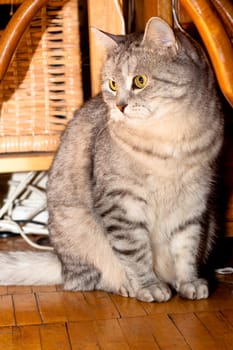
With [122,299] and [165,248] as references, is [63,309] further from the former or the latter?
[165,248]

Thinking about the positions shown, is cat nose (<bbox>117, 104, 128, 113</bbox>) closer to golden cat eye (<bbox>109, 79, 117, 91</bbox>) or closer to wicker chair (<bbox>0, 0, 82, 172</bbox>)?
golden cat eye (<bbox>109, 79, 117, 91</bbox>)

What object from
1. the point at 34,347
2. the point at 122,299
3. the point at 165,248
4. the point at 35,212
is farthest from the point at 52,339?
the point at 35,212

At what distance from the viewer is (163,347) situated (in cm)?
141

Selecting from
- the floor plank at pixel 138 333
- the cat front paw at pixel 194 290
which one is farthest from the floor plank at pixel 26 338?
the cat front paw at pixel 194 290

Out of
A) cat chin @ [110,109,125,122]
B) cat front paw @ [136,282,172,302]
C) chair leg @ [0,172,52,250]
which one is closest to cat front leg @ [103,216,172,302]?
cat front paw @ [136,282,172,302]

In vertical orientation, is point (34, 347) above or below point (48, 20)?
below

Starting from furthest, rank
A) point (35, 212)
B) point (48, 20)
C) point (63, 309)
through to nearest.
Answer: point (35, 212), point (48, 20), point (63, 309)

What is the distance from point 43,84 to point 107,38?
0.38m

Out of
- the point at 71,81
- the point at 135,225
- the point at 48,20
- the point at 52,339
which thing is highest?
the point at 48,20

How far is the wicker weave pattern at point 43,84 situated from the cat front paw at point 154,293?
58 cm

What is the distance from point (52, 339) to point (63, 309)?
0.21 metres

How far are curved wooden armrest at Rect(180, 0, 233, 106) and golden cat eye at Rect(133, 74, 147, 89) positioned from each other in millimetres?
236

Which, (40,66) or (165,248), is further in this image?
(40,66)

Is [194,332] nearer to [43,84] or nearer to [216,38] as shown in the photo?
[216,38]
